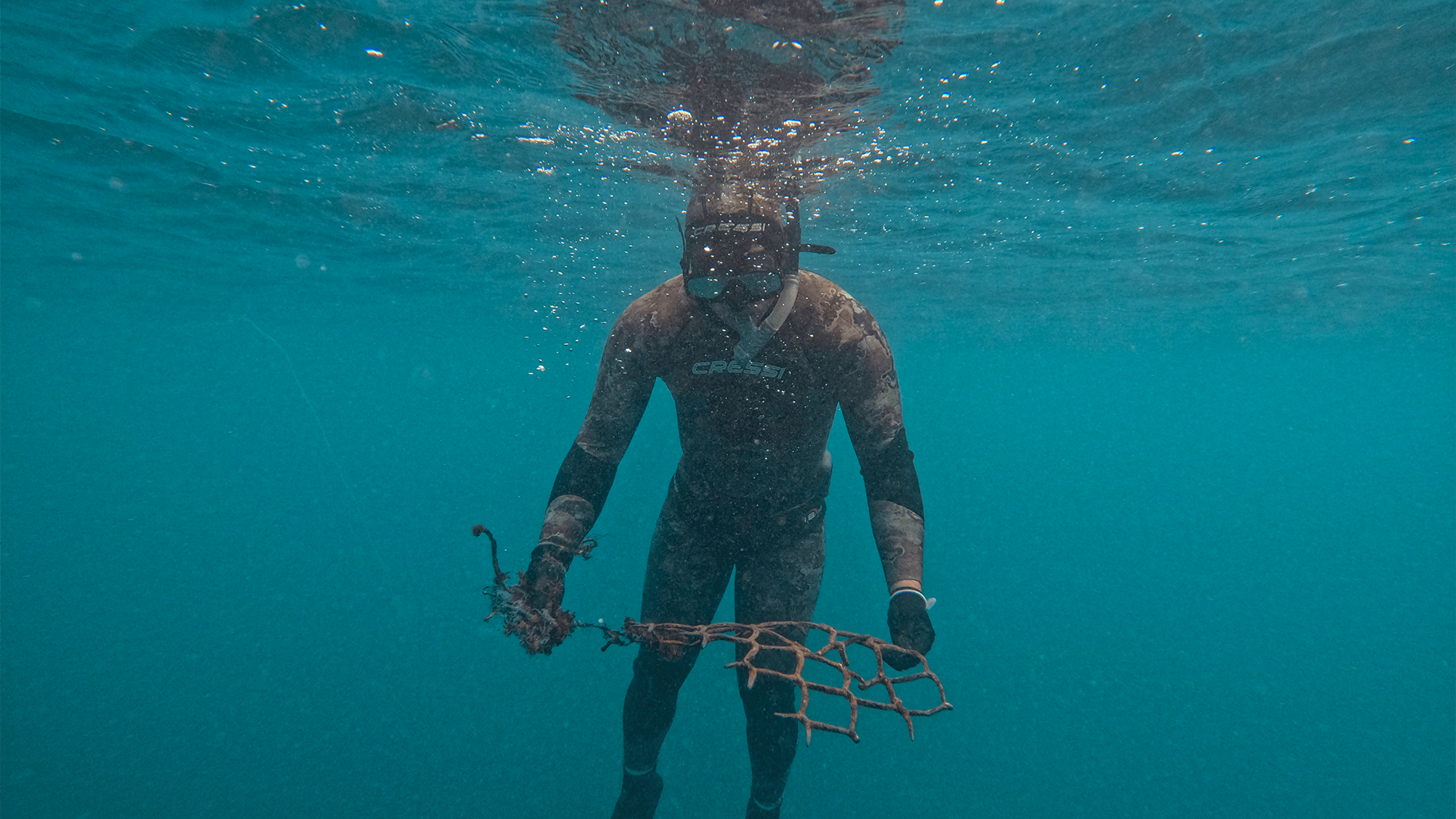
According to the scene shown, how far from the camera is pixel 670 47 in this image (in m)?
6.16

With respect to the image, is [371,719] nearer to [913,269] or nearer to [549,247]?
[549,247]

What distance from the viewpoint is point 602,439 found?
443 centimetres

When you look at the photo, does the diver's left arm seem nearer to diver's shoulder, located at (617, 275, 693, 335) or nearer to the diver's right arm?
diver's shoulder, located at (617, 275, 693, 335)

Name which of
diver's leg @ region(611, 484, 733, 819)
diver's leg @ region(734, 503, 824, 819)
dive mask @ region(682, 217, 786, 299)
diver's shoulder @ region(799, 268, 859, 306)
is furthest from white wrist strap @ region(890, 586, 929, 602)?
dive mask @ region(682, 217, 786, 299)

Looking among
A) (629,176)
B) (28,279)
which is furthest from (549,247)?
(28,279)

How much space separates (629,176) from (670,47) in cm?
508

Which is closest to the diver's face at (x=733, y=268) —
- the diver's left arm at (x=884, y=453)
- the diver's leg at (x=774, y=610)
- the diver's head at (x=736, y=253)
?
the diver's head at (x=736, y=253)

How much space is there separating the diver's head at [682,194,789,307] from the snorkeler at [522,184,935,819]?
11 millimetres

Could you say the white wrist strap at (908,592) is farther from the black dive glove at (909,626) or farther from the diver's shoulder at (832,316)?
the diver's shoulder at (832,316)

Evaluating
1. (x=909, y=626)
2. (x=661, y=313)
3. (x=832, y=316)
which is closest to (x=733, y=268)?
(x=661, y=313)

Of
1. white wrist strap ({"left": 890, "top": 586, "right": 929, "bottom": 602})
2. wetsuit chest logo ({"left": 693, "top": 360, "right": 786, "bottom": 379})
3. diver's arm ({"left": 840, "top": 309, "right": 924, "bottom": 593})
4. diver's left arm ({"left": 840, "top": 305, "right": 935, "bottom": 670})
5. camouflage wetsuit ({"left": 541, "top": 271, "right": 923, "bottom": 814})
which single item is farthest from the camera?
wetsuit chest logo ({"left": 693, "top": 360, "right": 786, "bottom": 379})

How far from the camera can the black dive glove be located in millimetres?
3549

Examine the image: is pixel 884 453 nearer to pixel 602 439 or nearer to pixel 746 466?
pixel 746 466

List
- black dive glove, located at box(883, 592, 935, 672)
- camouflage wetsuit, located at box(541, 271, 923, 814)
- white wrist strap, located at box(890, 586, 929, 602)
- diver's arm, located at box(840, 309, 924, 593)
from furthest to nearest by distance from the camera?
camouflage wetsuit, located at box(541, 271, 923, 814) → diver's arm, located at box(840, 309, 924, 593) → white wrist strap, located at box(890, 586, 929, 602) → black dive glove, located at box(883, 592, 935, 672)
